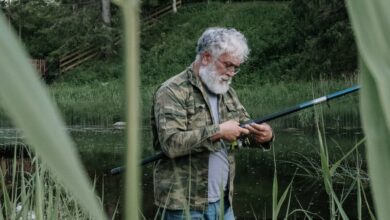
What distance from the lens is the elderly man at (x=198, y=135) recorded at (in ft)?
9.01

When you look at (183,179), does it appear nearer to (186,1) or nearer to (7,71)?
(7,71)

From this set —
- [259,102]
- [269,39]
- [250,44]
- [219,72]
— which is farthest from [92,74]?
[219,72]

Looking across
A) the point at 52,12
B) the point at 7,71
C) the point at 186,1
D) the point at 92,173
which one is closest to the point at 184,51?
the point at 52,12

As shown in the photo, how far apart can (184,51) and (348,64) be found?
6.56 metres

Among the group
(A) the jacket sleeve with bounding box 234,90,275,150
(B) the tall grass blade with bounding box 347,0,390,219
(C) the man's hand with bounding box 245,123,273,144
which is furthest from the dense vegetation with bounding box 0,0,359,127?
(B) the tall grass blade with bounding box 347,0,390,219

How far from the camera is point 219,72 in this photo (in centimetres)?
296

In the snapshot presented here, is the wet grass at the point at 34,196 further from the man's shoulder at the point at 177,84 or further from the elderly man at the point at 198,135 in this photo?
the man's shoulder at the point at 177,84

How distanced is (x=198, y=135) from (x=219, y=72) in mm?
336

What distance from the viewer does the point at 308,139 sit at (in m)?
9.62

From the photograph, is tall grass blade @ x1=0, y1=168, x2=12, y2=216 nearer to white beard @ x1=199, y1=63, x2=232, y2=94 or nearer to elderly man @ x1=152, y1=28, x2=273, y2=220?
elderly man @ x1=152, y1=28, x2=273, y2=220

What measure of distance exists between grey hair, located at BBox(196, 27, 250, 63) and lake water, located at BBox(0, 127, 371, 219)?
74.9 inches

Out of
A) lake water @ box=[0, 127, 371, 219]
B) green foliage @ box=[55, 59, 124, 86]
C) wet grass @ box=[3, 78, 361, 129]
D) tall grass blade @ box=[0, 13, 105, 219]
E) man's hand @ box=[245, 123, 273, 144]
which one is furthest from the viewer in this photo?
green foliage @ box=[55, 59, 124, 86]

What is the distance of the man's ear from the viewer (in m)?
3.04

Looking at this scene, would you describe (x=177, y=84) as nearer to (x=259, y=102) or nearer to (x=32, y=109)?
(x=32, y=109)
